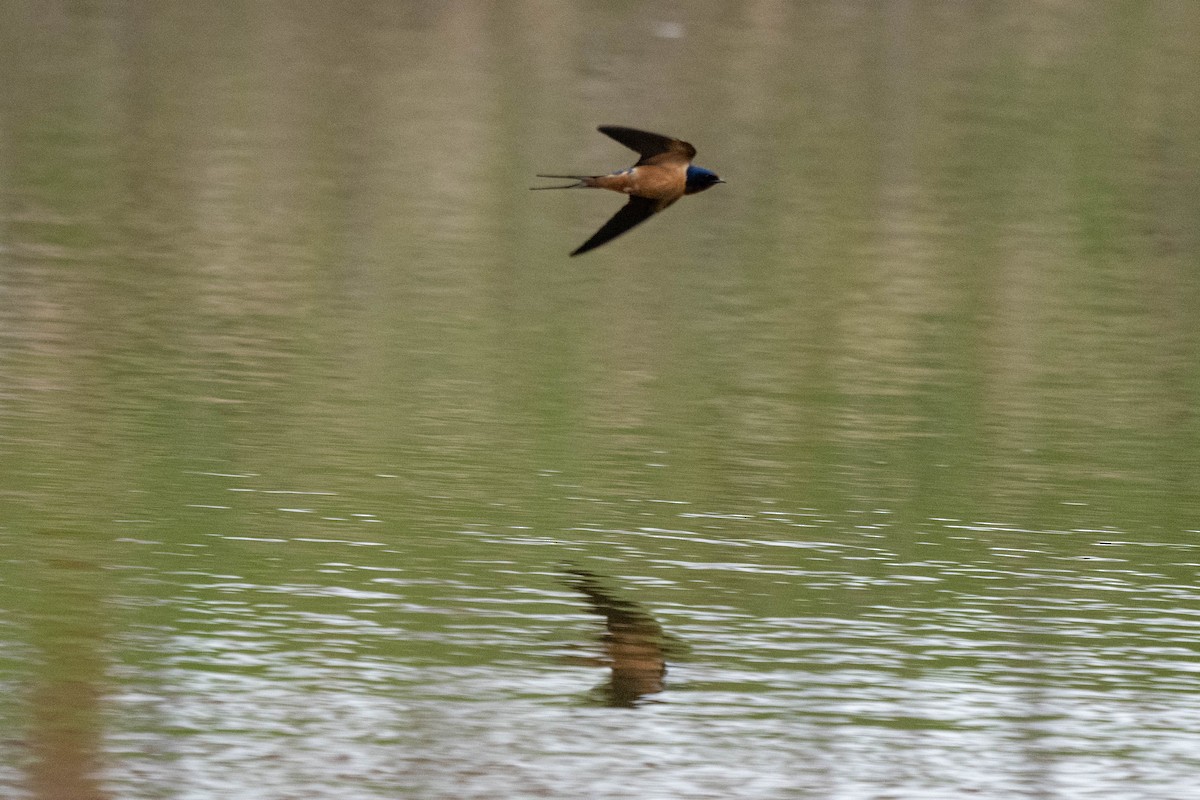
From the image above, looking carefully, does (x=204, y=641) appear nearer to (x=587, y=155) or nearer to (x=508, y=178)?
(x=508, y=178)

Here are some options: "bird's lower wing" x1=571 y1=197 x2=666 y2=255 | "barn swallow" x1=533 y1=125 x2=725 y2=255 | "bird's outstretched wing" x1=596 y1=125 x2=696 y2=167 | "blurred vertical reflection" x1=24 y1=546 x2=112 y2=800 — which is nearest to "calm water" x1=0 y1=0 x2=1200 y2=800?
"blurred vertical reflection" x1=24 y1=546 x2=112 y2=800

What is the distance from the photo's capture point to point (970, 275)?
2803 centimetres

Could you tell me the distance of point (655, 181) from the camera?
13.4 m

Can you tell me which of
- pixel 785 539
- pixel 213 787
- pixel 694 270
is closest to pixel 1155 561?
pixel 785 539

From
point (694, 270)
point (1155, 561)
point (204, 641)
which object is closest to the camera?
point (204, 641)

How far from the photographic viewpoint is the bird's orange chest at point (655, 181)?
43.5 feet

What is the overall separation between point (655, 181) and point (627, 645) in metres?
2.51

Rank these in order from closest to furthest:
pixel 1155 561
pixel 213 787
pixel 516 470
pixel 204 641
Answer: pixel 213 787 → pixel 204 641 → pixel 1155 561 → pixel 516 470

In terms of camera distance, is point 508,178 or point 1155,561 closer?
point 1155,561

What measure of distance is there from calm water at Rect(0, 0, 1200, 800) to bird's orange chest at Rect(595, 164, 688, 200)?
2421 mm

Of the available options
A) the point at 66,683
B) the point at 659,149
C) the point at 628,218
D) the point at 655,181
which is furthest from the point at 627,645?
the point at 66,683

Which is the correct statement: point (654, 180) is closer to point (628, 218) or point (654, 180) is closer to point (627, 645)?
point (628, 218)

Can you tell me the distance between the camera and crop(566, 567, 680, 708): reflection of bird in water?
12.8m

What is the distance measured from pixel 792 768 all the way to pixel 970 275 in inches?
665
